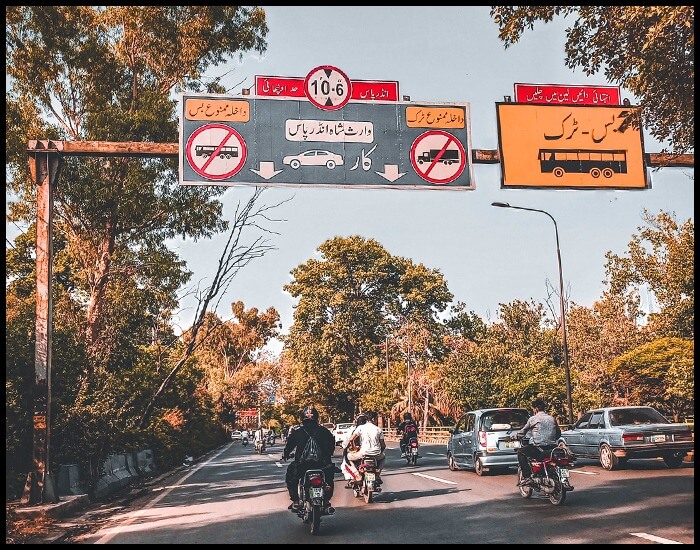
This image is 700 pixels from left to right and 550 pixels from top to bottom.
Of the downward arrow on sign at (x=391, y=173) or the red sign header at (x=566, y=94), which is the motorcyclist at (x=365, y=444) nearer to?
the downward arrow on sign at (x=391, y=173)

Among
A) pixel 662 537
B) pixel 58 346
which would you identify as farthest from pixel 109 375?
pixel 662 537

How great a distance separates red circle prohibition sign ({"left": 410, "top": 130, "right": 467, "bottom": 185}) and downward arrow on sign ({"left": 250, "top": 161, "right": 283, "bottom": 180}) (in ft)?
8.45

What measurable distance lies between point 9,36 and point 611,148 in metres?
15.0

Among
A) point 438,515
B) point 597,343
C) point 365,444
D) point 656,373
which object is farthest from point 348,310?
point 438,515

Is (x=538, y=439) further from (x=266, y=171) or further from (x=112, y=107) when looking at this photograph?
(x=112, y=107)

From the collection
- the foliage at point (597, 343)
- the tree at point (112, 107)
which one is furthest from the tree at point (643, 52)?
the foliage at point (597, 343)

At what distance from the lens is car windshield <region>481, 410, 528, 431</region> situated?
1794cm

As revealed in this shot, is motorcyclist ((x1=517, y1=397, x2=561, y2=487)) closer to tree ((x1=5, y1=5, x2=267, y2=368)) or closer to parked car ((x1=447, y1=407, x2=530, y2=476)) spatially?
parked car ((x1=447, y1=407, x2=530, y2=476))

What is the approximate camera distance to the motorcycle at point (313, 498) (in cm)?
969

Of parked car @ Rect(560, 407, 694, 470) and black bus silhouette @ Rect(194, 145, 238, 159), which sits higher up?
black bus silhouette @ Rect(194, 145, 238, 159)

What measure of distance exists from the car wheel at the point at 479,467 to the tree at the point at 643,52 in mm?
9047

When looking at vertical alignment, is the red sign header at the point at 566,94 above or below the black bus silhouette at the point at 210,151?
above

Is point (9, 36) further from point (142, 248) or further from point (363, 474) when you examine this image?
point (363, 474)

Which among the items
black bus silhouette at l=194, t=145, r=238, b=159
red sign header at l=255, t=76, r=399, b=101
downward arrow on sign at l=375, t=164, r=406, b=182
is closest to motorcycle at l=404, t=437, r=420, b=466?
downward arrow on sign at l=375, t=164, r=406, b=182
